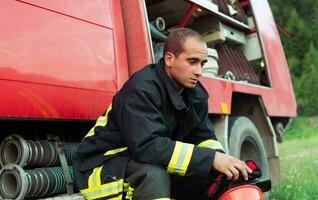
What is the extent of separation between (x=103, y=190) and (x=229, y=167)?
0.61 metres

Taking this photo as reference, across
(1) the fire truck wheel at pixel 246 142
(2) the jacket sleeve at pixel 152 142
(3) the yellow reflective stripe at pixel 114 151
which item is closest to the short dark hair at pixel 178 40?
(2) the jacket sleeve at pixel 152 142

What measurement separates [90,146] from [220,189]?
68 centimetres

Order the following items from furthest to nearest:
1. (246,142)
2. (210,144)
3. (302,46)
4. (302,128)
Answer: (302,46) → (302,128) → (246,142) → (210,144)

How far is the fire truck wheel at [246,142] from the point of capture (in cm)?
390

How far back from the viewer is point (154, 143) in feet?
7.07

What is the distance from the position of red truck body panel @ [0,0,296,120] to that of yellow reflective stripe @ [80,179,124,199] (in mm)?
398

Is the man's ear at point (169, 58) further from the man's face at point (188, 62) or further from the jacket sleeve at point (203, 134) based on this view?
the jacket sleeve at point (203, 134)

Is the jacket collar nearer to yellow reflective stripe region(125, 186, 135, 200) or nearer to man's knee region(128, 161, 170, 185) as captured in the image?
man's knee region(128, 161, 170, 185)

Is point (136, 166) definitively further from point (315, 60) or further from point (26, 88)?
point (315, 60)

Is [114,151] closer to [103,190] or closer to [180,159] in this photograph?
[103,190]

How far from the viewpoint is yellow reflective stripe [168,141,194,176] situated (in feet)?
7.18

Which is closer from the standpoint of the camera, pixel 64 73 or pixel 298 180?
pixel 64 73

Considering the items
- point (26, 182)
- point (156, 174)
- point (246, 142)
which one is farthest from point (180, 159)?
point (246, 142)

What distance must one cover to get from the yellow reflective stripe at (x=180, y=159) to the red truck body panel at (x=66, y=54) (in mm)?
600
